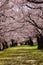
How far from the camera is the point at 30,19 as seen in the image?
16.9 m

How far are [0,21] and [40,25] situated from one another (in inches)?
150

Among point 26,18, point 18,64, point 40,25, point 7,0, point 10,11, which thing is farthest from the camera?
point 40,25

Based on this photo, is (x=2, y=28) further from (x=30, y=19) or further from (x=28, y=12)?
(x=28, y=12)

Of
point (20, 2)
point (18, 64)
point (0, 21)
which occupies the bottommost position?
point (18, 64)

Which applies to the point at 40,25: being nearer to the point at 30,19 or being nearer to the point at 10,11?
the point at 30,19

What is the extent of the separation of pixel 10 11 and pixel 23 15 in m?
1.60

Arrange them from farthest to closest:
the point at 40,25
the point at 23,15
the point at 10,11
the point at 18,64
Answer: the point at 40,25, the point at 23,15, the point at 10,11, the point at 18,64

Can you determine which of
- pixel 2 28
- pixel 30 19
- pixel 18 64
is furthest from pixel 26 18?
pixel 18 64

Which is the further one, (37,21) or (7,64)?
(37,21)

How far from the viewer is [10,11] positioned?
14.3 meters

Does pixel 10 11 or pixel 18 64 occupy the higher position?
pixel 10 11

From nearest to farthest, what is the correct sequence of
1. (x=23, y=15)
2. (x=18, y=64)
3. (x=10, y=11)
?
(x=18, y=64), (x=10, y=11), (x=23, y=15)

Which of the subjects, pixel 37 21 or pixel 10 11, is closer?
pixel 10 11

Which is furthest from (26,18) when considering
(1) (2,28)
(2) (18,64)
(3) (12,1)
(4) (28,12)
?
(2) (18,64)
